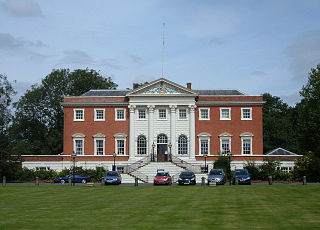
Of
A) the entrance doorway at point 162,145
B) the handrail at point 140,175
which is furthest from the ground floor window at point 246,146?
the handrail at point 140,175

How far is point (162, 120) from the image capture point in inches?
2454

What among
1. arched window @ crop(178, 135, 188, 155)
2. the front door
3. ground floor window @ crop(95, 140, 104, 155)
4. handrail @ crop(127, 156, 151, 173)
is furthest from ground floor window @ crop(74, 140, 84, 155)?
arched window @ crop(178, 135, 188, 155)

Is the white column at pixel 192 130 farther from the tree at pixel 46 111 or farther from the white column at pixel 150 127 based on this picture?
the tree at pixel 46 111

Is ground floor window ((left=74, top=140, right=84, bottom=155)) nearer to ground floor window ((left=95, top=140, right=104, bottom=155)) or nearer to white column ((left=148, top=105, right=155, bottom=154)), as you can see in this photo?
ground floor window ((left=95, top=140, right=104, bottom=155))

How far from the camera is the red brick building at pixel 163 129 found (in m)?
61.9

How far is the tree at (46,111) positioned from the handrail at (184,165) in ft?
95.3

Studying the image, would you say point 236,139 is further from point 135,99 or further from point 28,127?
point 28,127

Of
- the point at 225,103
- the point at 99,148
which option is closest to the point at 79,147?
the point at 99,148

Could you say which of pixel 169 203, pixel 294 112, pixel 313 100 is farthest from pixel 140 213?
pixel 294 112

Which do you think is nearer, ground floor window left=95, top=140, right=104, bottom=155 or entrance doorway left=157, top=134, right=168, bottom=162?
entrance doorway left=157, top=134, right=168, bottom=162

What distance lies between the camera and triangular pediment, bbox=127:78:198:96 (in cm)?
6188

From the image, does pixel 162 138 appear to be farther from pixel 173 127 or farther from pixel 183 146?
pixel 183 146

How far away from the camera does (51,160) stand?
62219 mm

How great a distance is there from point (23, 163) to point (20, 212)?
41113 mm
